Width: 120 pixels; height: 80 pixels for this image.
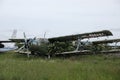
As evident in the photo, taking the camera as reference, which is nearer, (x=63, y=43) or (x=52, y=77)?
(x=52, y=77)

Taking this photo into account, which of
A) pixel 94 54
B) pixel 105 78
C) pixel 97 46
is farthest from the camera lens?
pixel 97 46

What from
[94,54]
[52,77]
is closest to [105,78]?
[52,77]

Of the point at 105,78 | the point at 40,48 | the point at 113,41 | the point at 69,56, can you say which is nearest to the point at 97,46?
the point at 113,41

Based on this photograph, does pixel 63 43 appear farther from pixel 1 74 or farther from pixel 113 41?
pixel 1 74

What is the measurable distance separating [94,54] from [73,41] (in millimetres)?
3064

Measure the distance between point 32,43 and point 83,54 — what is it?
5127 mm

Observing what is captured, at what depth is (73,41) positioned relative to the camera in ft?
112

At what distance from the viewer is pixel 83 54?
32.2 meters

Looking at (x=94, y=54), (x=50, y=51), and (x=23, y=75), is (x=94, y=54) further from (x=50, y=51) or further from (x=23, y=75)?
(x=23, y=75)

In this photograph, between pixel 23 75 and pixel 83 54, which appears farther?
pixel 83 54

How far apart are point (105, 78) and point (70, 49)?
784 inches

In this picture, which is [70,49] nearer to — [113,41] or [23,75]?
[113,41]

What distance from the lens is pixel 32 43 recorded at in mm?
32656

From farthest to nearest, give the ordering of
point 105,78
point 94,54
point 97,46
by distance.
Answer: point 97,46
point 94,54
point 105,78
